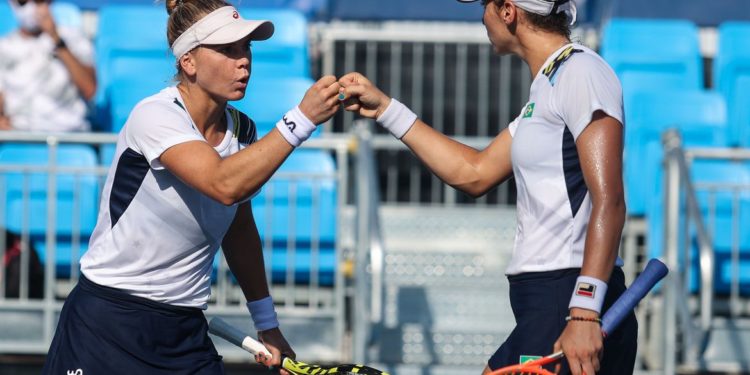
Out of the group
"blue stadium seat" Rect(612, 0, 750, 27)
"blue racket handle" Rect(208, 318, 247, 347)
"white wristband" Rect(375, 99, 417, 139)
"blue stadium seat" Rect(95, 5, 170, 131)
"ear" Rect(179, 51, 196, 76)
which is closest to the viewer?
"ear" Rect(179, 51, 196, 76)

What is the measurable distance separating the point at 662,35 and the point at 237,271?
5531 mm

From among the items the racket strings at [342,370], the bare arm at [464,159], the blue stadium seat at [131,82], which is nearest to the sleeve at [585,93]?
the bare arm at [464,159]

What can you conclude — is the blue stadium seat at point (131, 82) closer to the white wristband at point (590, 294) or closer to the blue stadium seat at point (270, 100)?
the blue stadium seat at point (270, 100)

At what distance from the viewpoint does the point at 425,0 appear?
9.64 meters

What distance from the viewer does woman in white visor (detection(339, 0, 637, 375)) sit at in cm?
332

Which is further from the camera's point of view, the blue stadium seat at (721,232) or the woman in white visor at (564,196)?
the blue stadium seat at (721,232)

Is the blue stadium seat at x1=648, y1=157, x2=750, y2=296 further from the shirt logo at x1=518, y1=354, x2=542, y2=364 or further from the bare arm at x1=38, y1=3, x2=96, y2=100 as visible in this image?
the shirt logo at x1=518, y1=354, x2=542, y2=364

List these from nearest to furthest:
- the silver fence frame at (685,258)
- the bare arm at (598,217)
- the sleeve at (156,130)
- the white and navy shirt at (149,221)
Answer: the bare arm at (598,217) < the sleeve at (156,130) < the white and navy shirt at (149,221) < the silver fence frame at (685,258)

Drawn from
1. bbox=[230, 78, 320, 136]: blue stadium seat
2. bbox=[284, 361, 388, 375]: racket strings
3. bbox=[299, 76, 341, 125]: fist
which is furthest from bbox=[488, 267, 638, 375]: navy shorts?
bbox=[230, 78, 320, 136]: blue stadium seat

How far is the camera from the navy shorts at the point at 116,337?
3699 millimetres

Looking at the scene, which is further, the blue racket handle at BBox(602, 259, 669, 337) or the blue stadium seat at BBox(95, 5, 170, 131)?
the blue stadium seat at BBox(95, 5, 170, 131)

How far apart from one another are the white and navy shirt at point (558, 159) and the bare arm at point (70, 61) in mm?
4867

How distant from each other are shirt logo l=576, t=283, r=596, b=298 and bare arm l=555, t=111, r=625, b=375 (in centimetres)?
3

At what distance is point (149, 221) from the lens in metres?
3.68
